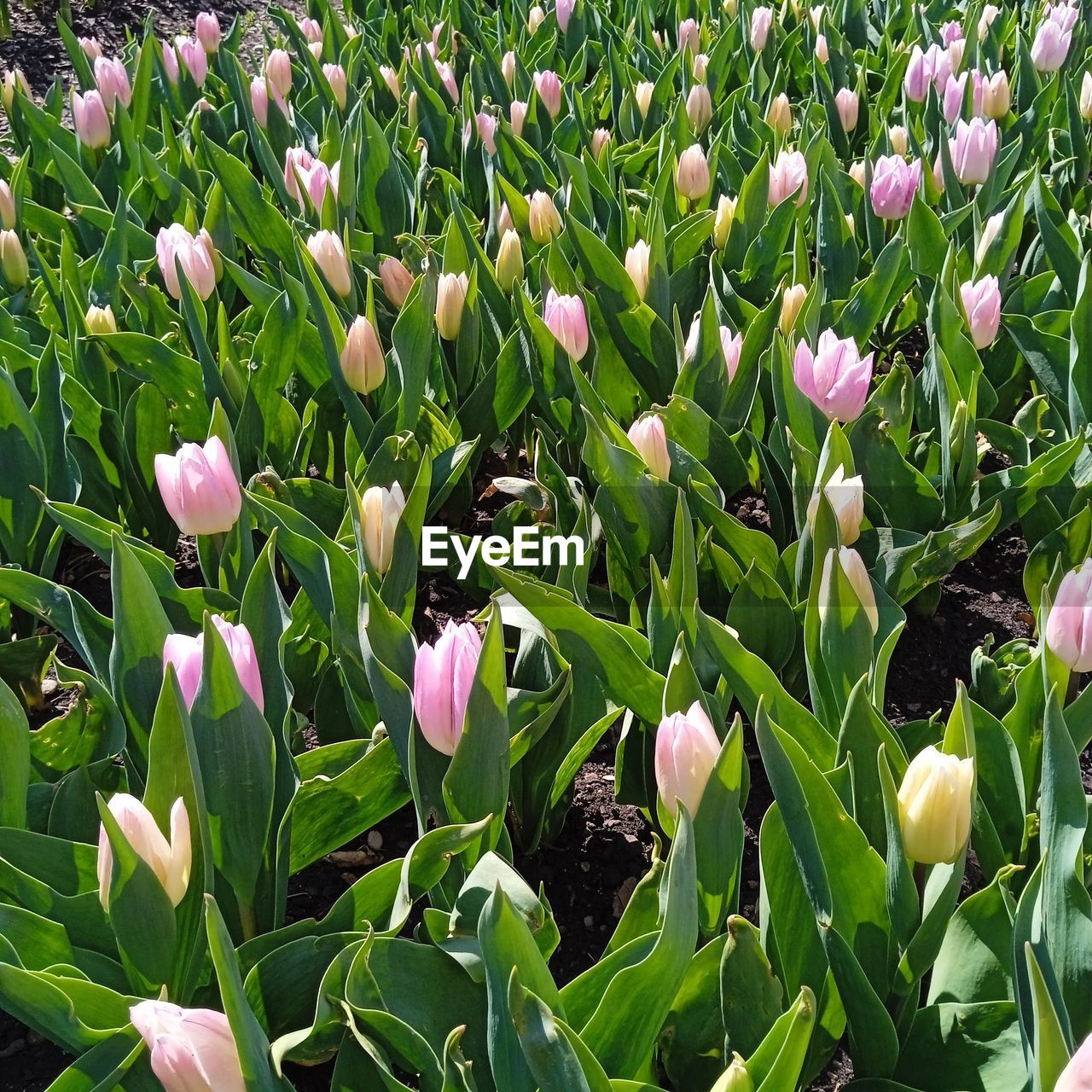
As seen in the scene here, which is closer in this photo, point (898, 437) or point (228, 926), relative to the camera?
point (228, 926)

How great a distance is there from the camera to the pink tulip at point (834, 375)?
66.7 inches

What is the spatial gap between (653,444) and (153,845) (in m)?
0.86

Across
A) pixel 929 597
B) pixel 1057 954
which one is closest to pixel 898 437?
pixel 929 597

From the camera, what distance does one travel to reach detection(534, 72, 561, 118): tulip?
123 inches

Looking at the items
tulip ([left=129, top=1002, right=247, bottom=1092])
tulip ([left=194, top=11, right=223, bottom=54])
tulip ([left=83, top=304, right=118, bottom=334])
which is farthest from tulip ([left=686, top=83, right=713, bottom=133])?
tulip ([left=129, top=1002, right=247, bottom=1092])

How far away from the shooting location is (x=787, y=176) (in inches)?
95.2

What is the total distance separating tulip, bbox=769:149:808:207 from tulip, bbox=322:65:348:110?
1387 millimetres

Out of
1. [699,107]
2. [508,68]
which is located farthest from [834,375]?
[508,68]

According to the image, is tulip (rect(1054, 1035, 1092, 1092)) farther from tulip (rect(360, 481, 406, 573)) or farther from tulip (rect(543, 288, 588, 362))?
tulip (rect(543, 288, 588, 362))

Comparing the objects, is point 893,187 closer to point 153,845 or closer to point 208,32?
point 153,845

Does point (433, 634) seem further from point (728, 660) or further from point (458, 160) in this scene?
point (458, 160)

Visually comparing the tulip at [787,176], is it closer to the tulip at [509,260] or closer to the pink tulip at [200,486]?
the tulip at [509,260]

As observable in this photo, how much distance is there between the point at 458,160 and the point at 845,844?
249 centimetres

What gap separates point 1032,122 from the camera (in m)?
2.96
